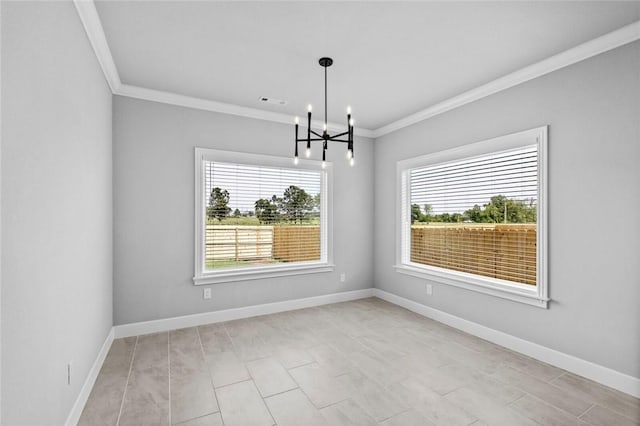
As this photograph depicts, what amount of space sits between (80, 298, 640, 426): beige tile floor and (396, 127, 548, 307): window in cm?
72

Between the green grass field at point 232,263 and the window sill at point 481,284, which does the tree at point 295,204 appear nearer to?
the green grass field at point 232,263

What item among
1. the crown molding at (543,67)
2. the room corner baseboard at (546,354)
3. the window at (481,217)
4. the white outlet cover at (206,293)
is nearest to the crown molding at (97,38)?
the white outlet cover at (206,293)

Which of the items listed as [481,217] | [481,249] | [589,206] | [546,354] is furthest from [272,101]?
[546,354]

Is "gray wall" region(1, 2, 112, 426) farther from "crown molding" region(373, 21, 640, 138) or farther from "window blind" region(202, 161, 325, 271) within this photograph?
"crown molding" region(373, 21, 640, 138)

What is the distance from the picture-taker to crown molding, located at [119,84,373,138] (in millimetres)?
3482

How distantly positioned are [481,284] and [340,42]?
9.33 ft

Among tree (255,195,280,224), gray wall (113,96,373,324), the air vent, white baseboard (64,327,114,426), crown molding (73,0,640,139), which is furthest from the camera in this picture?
tree (255,195,280,224)

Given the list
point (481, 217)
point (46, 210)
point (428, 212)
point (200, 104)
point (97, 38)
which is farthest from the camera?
point (428, 212)

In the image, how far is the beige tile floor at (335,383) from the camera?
7.05 ft

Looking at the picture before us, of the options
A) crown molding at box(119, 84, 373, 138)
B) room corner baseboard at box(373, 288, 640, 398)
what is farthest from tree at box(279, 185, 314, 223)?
room corner baseboard at box(373, 288, 640, 398)

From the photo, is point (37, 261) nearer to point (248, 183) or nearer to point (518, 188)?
point (248, 183)

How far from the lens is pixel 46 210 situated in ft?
5.32

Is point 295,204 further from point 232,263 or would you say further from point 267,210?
point 232,263

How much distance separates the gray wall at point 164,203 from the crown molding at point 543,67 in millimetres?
2031
